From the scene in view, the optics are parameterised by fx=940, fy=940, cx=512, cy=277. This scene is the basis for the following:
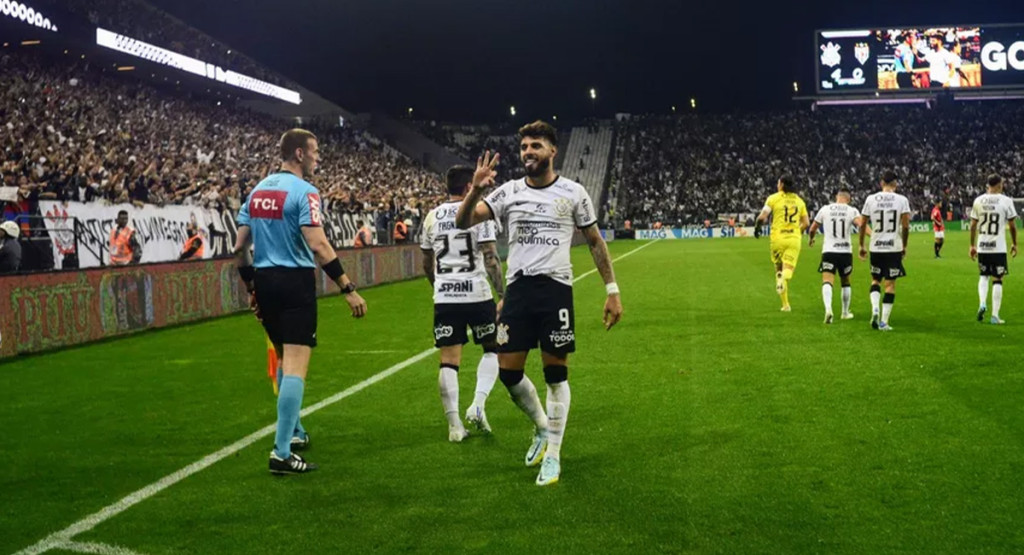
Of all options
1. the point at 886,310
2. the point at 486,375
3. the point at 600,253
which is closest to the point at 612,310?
the point at 600,253

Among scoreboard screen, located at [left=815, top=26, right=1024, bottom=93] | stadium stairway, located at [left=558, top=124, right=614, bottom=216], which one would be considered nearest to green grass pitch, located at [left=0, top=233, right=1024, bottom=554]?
scoreboard screen, located at [left=815, top=26, right=1024, bottom=93]

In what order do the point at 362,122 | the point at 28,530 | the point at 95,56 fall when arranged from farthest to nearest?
Result: the point at 362,122
the point at 95,56
the point at 28,530

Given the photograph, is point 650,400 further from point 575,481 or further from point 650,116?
point 650,116

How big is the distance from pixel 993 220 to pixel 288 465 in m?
11.1

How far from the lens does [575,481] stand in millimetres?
5934

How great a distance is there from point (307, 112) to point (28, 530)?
2227 inches

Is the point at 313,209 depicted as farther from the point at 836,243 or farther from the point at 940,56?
the point at 940,56

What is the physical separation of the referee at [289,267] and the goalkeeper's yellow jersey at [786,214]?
426 inches

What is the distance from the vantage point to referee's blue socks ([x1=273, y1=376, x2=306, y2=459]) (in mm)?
6238

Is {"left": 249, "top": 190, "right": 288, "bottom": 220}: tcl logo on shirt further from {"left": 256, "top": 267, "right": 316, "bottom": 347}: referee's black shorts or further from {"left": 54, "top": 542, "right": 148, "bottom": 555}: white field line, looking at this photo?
{"left": 54, "top": 542, "right": 148, "bottom": 555}: white field line

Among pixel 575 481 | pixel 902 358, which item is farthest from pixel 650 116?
pixel 575 481

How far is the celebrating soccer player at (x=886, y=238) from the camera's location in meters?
13.1

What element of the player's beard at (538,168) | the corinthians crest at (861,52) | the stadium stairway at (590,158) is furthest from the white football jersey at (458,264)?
the stadium stairway at (590,158)

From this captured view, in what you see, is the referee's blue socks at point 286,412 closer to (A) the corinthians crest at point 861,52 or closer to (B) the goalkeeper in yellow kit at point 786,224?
(B) the goalkeeper in yellow kit at point 786,224
